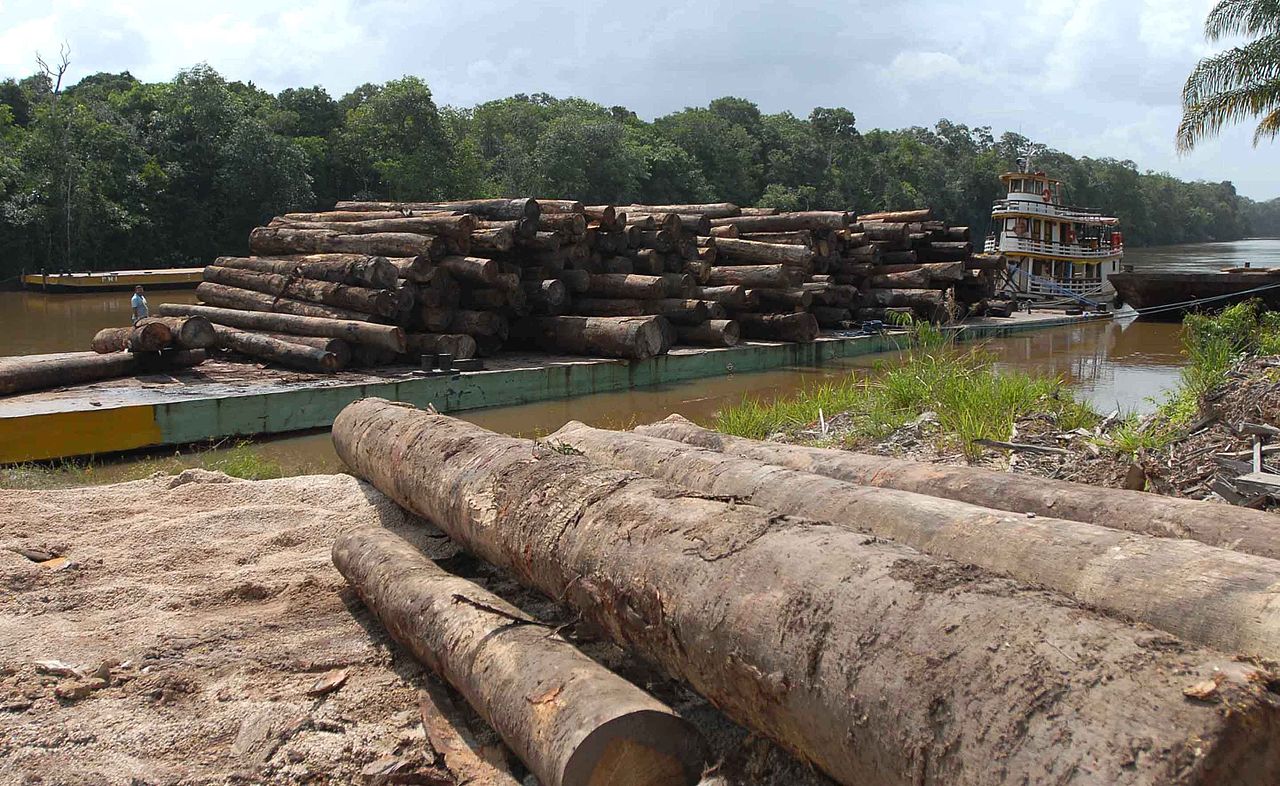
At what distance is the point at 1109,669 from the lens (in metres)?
2.04

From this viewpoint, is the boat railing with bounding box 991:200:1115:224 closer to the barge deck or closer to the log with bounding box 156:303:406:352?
the barge deck

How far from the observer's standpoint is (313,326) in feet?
42.2

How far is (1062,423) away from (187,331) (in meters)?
9.46

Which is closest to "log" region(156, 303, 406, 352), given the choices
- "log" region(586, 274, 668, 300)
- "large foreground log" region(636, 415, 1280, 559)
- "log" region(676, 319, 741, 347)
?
"log" region(586, 274, 668, 300)

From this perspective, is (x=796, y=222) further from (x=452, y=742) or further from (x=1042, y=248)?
(x=452, y=742)

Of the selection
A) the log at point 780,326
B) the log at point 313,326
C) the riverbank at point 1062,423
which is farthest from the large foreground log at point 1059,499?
the log at point 780,326

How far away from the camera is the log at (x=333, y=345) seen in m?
12.3

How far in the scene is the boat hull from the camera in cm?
2219

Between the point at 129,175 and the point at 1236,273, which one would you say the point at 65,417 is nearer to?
the point at 1236,273

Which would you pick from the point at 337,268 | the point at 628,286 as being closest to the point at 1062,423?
the point at 628,286

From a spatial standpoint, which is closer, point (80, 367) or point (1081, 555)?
point (1081, 555)

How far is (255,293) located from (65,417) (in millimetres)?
5630

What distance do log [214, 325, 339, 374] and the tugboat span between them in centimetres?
2126

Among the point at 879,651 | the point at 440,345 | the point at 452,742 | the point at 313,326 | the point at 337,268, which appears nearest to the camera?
the point at 879,651
